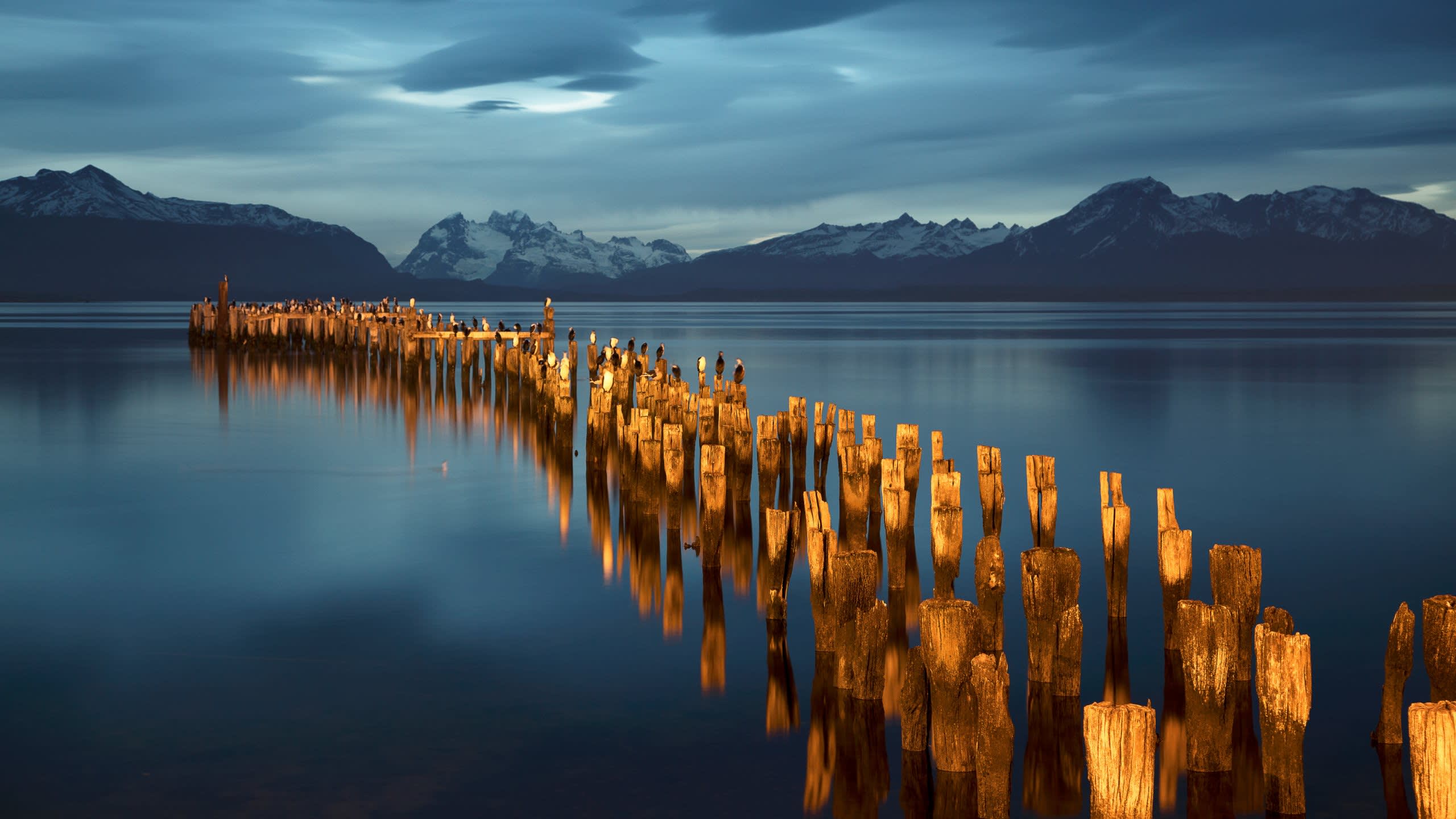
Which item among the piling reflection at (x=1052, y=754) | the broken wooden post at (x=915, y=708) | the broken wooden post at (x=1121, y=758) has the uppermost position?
Result: the broken wooden post at (x=1121, y=758)

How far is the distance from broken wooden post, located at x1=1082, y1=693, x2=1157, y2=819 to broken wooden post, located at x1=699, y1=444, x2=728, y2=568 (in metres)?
6.47

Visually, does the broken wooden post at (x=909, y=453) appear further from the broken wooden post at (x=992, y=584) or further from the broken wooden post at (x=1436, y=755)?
the broken wooden post at (x=1436, y=755)

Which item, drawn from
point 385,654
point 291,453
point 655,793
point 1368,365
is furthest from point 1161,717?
point 1368,365

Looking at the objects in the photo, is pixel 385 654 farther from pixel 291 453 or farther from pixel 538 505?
pixel 291 453

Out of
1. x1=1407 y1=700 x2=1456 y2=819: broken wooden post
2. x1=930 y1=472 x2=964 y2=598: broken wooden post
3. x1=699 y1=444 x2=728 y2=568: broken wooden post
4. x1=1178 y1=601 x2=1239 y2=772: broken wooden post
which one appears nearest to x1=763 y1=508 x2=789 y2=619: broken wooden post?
x1=930 y1=472 x2=964 y2=598: broken wooden post

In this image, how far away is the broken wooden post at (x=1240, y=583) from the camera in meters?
8.53

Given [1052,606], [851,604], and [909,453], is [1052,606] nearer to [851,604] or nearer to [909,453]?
[851,604]

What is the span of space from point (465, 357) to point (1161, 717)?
28.8 metres

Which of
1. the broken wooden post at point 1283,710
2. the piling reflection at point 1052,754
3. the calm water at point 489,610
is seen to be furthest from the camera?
the calm water at point 489,610

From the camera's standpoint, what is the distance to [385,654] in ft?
32.7

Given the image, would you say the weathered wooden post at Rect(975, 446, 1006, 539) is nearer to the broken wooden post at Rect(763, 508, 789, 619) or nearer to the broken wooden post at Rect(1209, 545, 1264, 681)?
the broken wooden post at Rect(763, 508, 789, 619)

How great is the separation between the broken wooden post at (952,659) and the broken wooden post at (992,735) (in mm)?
182

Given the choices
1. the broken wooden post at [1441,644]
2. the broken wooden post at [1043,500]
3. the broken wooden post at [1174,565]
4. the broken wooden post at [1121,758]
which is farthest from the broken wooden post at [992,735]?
the broken wooden post at [1043,500]

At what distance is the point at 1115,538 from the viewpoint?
10055mm
